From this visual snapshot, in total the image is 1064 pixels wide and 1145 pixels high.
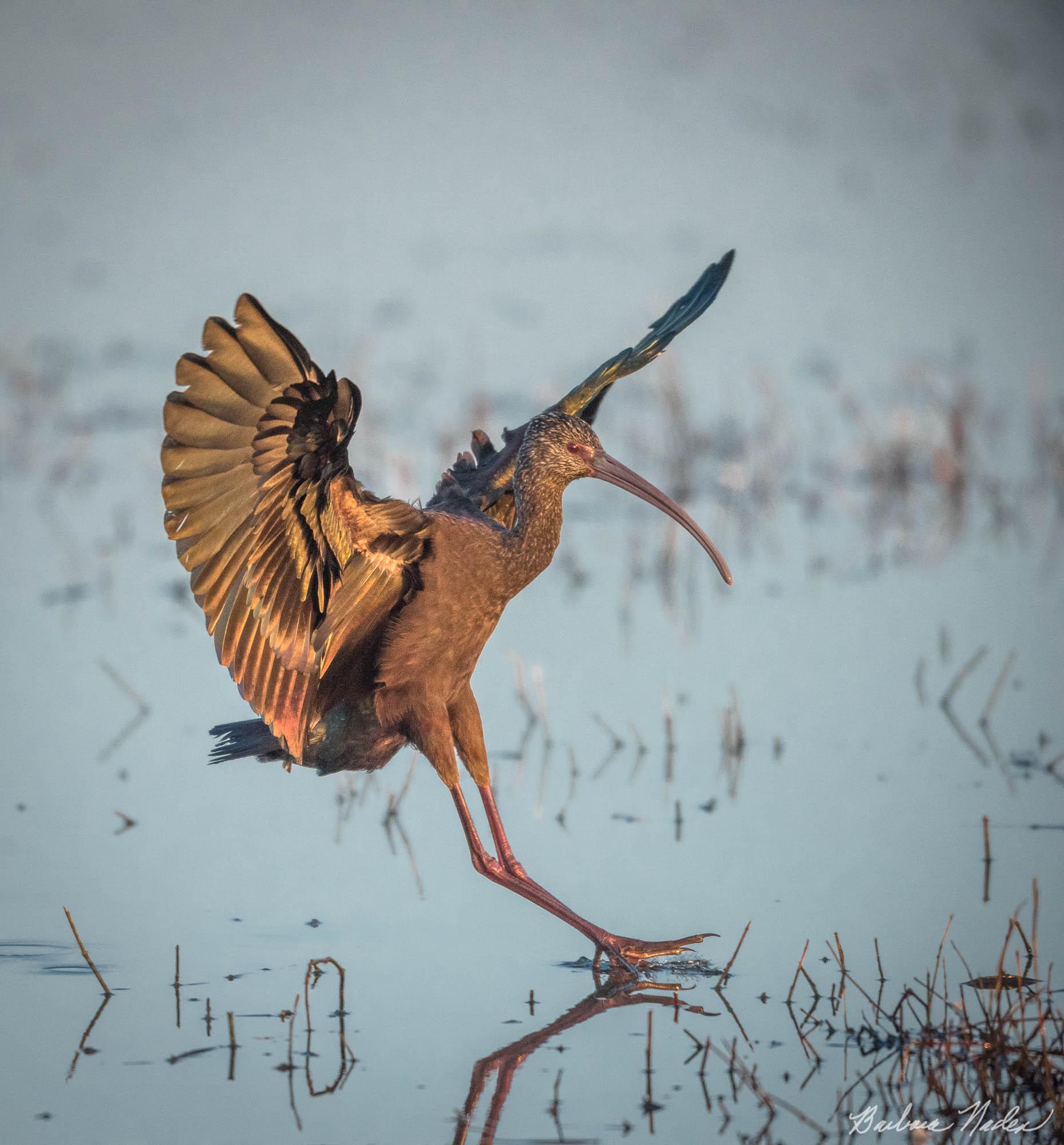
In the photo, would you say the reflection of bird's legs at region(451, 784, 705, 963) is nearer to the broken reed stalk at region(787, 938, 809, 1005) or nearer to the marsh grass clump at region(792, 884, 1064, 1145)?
the broken reed stalk at region(787, 938, 809, 1005)

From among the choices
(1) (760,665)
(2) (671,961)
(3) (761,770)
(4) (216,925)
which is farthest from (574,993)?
(1) (760,665)

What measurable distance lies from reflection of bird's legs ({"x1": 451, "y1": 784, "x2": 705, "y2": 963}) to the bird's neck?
818 millimetres

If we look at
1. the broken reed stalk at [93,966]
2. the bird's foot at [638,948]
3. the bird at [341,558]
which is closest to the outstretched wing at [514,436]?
the bird at [341,558]

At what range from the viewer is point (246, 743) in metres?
6.15

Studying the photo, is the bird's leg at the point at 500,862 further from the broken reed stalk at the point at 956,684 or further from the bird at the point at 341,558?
the broken reed stalk at the point at 956,684

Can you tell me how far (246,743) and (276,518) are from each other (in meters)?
1.34

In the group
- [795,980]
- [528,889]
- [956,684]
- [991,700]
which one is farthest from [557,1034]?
[956,684]

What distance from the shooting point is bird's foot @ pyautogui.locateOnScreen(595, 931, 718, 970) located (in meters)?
5.39

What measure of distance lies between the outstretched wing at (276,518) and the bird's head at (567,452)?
0.67 m

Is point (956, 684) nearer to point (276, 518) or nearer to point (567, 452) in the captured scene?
point (567, 452)

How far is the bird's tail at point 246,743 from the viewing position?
20.0ft

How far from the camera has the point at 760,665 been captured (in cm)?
890

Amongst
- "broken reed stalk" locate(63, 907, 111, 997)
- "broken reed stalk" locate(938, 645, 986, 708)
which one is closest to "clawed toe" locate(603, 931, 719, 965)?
"broken reed stalk" locate(63, 907, 111, 997)

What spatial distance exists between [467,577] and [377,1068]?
71.4 inches
